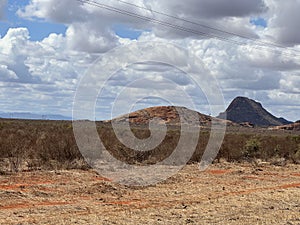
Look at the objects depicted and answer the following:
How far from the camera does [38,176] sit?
18203 millimetres

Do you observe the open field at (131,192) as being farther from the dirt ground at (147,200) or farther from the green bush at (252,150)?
the green bush at (252,150)

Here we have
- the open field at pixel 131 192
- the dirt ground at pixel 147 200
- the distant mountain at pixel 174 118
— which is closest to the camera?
the dirt ground at pixel 147 200

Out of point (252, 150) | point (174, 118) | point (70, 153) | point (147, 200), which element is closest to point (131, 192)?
point (147, 200)

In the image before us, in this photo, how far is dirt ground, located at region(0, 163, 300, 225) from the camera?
1163 centimetres

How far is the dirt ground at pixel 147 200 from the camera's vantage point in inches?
458

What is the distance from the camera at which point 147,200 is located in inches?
567

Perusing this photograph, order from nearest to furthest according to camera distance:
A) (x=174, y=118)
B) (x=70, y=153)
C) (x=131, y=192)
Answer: (x=131, y=192)
(x=70, y=153)
(x=174, y=118)

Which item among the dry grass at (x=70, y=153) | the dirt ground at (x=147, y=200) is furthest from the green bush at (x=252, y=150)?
the dirt ground at (x=147, y=200)

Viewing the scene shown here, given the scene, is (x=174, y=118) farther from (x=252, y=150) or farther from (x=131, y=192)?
(x=131, y=192)

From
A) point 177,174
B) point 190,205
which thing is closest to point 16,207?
point 190,205

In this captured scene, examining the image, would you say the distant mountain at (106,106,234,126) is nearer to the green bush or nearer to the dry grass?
the dry grass

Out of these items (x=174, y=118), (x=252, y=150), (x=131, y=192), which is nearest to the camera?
(x=131, y=192)

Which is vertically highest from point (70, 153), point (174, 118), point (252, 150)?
point (174, 118)

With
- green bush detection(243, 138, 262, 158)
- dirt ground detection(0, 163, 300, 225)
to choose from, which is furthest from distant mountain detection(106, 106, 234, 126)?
dirt ground detection(0, 163, 300, 225)
